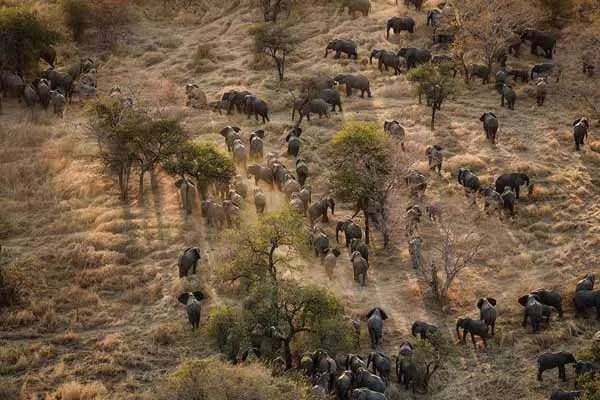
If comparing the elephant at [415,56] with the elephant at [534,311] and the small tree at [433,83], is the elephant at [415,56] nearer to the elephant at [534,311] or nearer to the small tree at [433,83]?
the small tree at [433,83]

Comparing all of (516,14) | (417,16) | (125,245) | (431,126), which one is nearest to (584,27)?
(516,14)

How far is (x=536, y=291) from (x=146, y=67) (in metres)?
29.6

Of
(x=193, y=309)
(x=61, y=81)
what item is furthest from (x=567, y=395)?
(x=61, y=81)

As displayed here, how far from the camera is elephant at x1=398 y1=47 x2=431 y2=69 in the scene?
42.8 metres

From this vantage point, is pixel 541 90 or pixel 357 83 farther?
pixel 357 83

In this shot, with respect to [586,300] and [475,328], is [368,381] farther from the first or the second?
[586,300]

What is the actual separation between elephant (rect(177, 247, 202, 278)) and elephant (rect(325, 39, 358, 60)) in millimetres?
21410

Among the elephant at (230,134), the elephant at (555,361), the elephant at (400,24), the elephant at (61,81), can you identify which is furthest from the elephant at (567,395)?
the elephant at (61,81)

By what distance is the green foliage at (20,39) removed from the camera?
1617 inches

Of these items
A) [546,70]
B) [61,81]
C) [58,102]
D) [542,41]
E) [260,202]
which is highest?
[542,41]

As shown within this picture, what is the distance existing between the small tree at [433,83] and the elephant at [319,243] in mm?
11204

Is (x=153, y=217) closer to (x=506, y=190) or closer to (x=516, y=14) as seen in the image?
(x=506, y=190)

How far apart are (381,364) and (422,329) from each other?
86.8 inches

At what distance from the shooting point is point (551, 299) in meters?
24.5
